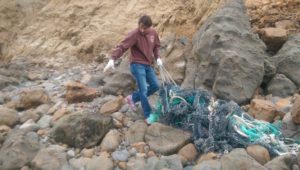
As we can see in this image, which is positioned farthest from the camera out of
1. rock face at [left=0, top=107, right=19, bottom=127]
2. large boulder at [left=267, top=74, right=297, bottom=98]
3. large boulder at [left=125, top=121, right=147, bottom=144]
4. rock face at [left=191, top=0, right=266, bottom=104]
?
rock face at [left=0, top=107, right=19, bottom=127]

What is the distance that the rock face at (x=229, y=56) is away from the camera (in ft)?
23.0

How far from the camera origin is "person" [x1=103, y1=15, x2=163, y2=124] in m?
6.65

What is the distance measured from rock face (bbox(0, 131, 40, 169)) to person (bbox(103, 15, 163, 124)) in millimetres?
1426

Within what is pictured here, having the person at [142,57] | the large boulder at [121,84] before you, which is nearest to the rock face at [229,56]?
the person at [142,57]

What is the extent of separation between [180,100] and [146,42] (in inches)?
38.5

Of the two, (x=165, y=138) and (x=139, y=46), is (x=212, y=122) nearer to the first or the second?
(x=165, y=138)

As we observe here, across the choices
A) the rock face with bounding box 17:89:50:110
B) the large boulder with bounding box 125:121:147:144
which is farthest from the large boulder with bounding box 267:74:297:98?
the rock face with bounding box 17:89:50:110

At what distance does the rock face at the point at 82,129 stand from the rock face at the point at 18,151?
1.27 feet

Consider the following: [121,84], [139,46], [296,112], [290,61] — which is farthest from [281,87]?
[121,84]

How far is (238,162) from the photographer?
207 inches

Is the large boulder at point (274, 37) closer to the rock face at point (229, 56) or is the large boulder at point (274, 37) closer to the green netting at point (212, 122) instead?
the rock face at point (229, 56)

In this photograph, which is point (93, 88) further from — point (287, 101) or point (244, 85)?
point (287, 101)

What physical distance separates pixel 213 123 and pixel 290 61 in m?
2.21

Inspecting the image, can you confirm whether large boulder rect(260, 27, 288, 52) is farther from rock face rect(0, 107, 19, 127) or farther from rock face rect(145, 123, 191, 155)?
rock face rect(0, 107, 19, 127)
